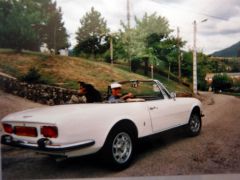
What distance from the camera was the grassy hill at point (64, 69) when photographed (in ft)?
→ 13.4

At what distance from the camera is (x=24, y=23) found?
4.12m

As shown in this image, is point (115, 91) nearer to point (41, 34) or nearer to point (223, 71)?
point (41, 34)

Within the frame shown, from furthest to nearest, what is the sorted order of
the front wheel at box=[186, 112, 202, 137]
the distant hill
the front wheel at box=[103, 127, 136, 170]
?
the front wheel at box=[186, 112, 202, 137] → the distant hill → the front wheel at box=[103, 127, 136, 170]

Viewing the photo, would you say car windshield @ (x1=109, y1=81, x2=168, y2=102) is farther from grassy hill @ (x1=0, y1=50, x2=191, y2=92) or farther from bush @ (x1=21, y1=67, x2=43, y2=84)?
bush @ (x1=21, y1=67, x2=43, y2=84)

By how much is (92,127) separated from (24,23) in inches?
86.6

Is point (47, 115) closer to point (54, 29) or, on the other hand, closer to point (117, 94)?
point (117, 94)

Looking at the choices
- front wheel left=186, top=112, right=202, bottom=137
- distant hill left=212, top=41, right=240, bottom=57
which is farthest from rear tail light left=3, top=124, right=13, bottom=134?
distant hill left=212, top=41, right=240, bottom=57

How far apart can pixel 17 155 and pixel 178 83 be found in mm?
2850

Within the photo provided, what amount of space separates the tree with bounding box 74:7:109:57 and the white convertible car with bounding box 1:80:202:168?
79 centimetres

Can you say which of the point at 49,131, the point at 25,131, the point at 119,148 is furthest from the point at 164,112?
the point at 25,131

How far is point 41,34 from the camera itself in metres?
4.21

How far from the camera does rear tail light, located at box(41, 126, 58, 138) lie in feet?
9.39

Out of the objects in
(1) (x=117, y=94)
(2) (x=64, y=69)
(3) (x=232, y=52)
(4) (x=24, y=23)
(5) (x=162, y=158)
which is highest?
(4) (x=24, y=23)

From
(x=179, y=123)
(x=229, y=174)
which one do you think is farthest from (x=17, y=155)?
(x=229, y=174)
